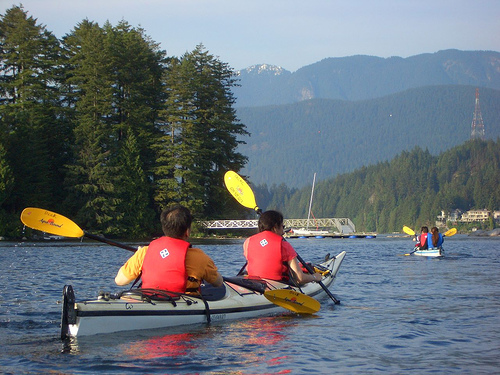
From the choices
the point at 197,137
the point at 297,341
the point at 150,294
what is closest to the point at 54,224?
the point at 150,294

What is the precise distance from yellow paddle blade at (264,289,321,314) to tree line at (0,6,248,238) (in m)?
35.0

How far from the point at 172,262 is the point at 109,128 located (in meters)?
44.8

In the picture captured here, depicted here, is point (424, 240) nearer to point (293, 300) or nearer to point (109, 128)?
point (293, 300)

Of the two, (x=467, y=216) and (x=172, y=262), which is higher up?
(x=467, y=216)

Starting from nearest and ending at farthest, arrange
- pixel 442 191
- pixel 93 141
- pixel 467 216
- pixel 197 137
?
pixel 93 141
pixel 197 137
pixel 467 216
pixel 442 191

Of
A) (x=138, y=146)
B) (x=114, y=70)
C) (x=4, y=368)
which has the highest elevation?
(x=114, y=70)

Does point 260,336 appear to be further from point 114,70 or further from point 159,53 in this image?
point 159,53

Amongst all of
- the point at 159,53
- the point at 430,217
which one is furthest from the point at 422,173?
the point at 159,53

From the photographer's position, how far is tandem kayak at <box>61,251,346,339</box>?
29.6 feet

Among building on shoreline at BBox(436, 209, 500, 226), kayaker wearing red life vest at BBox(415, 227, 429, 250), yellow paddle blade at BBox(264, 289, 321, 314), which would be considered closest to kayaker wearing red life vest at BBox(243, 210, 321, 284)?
yellow paddle blade at BBox(264, 289, 321, 314)

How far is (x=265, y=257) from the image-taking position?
12.2m

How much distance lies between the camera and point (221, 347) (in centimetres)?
928

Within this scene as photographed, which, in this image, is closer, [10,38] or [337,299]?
[337,299]

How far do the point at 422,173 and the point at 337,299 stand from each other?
189 metres
